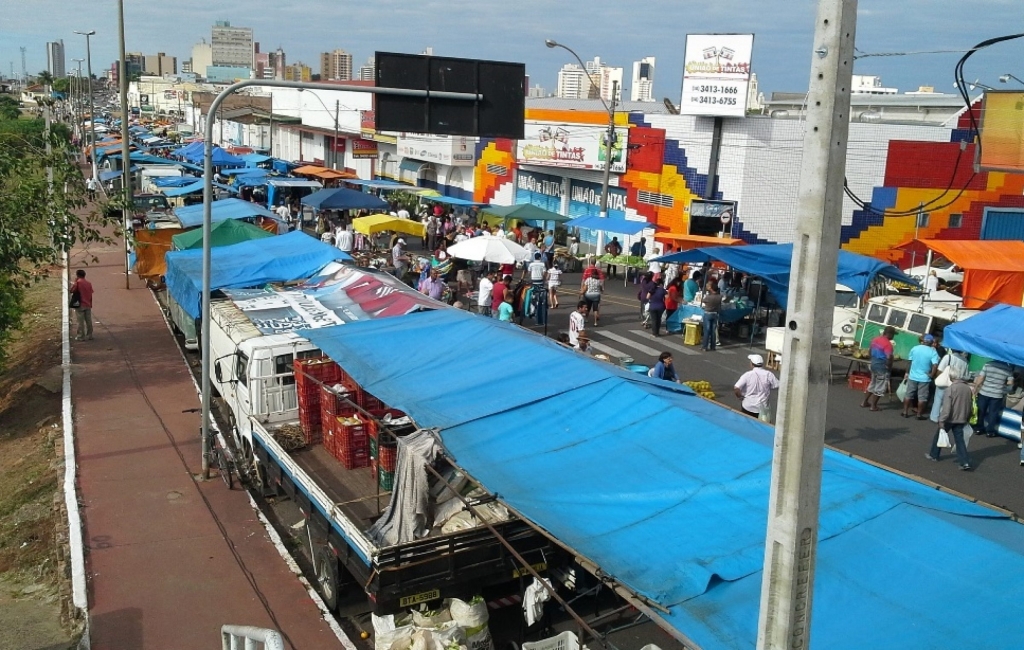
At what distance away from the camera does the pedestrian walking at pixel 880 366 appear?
15.7 meters

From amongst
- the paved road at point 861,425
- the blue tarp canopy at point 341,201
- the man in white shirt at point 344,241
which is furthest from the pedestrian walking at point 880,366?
the blue tarp canopy at point 341,201

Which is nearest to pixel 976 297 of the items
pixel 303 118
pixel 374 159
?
pixel 374 159

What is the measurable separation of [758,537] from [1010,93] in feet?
52.8

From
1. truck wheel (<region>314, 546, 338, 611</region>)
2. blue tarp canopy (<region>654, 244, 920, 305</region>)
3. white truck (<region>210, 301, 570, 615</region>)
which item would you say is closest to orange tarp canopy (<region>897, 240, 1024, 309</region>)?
blue tarp canopy (<region>654, 244, 920, 305</region>)

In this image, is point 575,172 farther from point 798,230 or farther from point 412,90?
point 798,230

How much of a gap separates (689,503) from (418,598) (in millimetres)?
2539

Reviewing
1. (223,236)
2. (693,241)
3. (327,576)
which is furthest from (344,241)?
(327,576)

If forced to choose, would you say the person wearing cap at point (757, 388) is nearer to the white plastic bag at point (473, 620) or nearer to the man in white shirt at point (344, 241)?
the white plastic bag at point (473, 620)

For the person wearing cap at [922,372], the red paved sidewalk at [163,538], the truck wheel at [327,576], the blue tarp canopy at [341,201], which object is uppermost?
the blue tarp canopy at [341,201]

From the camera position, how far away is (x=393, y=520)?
27.8 feet

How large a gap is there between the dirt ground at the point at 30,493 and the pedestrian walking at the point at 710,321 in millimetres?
12838

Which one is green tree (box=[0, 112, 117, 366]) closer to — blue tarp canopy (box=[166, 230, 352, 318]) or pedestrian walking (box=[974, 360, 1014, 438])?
blue tarp canopy (box=[166, 230, 352, 318])

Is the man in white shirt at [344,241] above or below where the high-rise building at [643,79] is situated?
below

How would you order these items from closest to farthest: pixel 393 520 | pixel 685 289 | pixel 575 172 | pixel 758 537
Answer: pixel 758 537 → pixel 393 520 → pixel 685 289 → pixel 575 172
